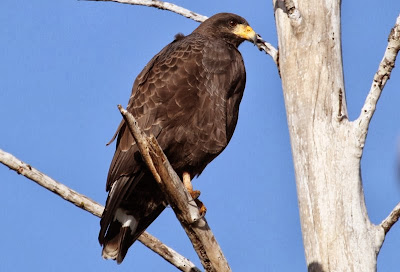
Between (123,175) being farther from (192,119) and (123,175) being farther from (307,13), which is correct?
(307,13)

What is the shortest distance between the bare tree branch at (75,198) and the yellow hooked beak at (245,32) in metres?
2.31

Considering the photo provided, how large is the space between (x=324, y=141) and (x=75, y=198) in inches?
83.6

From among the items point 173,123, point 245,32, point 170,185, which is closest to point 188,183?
point 173,123

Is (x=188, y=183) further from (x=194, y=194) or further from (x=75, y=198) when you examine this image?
(x=75, y=198)

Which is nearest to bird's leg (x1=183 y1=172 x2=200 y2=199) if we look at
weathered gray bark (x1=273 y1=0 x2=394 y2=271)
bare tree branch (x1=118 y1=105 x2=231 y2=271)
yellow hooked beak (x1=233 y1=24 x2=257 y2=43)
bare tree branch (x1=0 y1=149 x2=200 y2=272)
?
bare tree branch (x1=0 y1=149 x2=200 y2=272)

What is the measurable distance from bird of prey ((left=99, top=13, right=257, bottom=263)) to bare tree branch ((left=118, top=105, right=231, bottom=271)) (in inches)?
26.1

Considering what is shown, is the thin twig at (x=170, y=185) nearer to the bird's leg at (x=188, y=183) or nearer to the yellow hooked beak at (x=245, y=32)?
the bird's leg at (x=188, y=183)

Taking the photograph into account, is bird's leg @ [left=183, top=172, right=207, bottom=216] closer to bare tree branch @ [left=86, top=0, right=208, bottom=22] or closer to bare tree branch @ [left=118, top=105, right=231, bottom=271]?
bare tree branch @ [left=118, top=105, right=231, bottom=271]

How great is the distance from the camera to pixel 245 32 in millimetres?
6398

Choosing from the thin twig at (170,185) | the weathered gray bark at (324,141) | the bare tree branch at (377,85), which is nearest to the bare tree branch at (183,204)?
the thin twig at (170,185)

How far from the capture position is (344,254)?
4.06m

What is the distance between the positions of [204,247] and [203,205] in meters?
0.65

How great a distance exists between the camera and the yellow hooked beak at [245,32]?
617 cm

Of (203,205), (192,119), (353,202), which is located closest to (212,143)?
(192,119)
